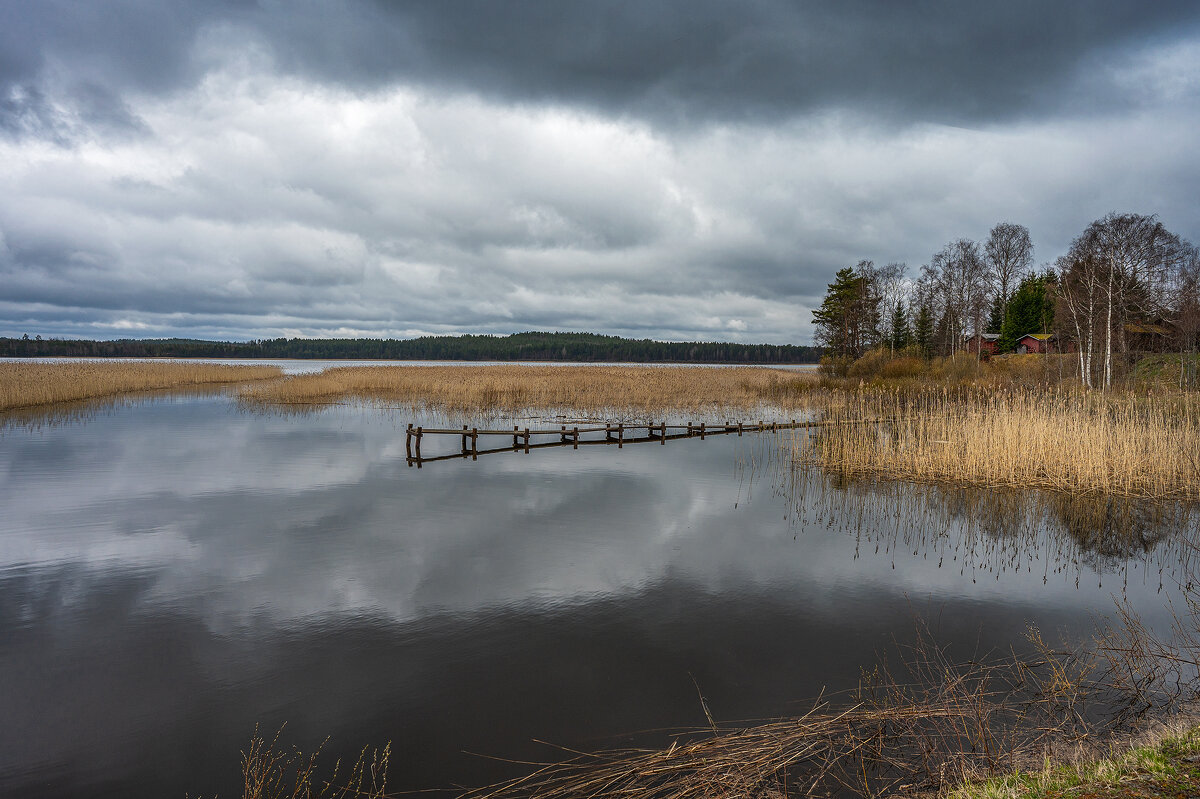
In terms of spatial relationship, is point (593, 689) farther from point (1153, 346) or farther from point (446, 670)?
point (1153, 346)

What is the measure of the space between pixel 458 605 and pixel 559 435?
16821 millimetres

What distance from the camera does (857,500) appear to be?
1489 centimetres

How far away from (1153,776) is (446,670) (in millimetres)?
6254

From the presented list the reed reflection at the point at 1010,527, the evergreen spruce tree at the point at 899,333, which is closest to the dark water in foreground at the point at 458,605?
the reed reflection at the point at 1010,527

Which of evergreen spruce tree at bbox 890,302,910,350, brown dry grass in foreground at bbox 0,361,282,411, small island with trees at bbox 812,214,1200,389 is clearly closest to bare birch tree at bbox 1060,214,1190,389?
small island with trees at bbox 812,214,1200,389

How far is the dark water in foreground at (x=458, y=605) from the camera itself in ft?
19.7

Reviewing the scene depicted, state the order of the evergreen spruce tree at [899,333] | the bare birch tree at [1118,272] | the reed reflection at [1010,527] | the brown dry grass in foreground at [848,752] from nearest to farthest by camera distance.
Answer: the brown dry grass in foreground at [848,752] → the reed reflection at [1010,527] → the bare birch tree at [1118,272] → the evergreen spruce tree at [899,333]

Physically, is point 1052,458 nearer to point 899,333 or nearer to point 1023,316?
point 899,333

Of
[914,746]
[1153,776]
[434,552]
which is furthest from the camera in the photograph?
[434,552]

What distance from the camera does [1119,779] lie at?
3.80m

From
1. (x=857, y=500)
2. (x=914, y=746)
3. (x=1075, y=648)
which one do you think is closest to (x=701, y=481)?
(x=857, y=500)

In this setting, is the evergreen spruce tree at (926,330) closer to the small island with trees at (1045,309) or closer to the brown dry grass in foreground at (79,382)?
the small island with trees at (1045,309)

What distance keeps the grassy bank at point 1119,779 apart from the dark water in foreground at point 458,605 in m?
2.44

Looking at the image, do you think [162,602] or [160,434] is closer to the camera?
[162,602]
